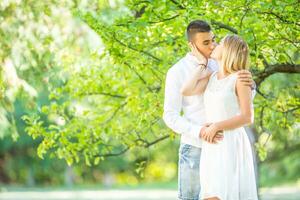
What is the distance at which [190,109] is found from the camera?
4520 mm

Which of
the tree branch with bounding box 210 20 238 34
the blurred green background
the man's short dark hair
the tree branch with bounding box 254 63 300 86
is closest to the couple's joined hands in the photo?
the man's short dark hair

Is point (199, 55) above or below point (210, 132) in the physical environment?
above

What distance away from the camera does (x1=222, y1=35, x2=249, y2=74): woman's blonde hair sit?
4262 mm

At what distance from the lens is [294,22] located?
18.9 ft

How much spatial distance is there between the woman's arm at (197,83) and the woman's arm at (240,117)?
25cm

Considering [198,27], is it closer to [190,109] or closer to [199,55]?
[199,55]

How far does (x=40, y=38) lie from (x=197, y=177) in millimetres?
4665

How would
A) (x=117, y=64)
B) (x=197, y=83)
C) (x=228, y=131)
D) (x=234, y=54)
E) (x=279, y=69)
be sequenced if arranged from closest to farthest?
1. (x=234, y=54)
2. (x=228, y=131)
3. (x=197, y=83)
4. (x=279, y=69)
5. (x=117, y=64)

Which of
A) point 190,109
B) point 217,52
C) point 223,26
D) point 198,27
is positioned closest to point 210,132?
point 190,109

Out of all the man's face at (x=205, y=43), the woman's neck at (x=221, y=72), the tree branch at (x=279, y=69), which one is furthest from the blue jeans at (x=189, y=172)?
the tree branch at (x=279, y=69)

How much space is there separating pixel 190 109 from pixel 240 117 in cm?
36

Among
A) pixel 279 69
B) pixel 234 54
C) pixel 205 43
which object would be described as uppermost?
pixel 279 69

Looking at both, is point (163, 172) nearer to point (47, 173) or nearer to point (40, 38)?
point (47, 173)

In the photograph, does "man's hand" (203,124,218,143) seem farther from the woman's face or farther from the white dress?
the woman's face
